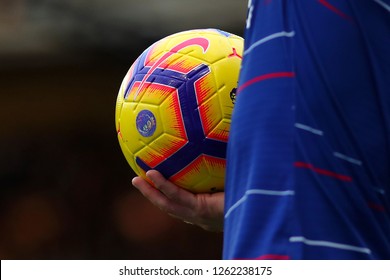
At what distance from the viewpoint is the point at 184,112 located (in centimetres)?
228

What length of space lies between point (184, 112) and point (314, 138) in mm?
1100

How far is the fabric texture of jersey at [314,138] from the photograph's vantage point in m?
1.19

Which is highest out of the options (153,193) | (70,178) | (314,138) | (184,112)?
(314,138)

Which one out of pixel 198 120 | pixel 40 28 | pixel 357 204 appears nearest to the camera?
pixel 357 204

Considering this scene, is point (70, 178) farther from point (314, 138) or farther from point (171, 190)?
point (314, 138)

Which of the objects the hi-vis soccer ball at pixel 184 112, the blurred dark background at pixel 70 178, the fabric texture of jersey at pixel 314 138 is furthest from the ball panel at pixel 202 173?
the blurred dark background at pixel 70 178

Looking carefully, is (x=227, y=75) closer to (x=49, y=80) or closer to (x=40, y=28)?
(x=40, y=28)

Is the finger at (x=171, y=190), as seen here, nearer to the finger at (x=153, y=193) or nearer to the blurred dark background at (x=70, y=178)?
the finger at (x=153, y=193)

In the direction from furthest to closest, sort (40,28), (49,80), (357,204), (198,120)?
(49,80), (40,28), (198,120), (357,204)

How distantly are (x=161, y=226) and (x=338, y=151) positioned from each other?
19.4 ft

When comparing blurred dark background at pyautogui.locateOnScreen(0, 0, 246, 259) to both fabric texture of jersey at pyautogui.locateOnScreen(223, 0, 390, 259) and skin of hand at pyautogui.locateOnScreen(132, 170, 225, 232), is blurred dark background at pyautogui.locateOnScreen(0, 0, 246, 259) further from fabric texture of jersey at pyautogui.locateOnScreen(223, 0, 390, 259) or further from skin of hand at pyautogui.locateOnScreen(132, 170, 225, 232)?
fabric texture of jersey at pyautogui.locateOnScreen(223, 0, 390, 259)

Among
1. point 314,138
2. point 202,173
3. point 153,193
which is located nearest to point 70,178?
point 153,193

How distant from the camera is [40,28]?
20.6 feet

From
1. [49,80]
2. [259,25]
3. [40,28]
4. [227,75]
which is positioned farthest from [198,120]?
[49,80]
